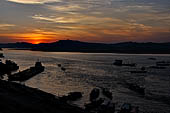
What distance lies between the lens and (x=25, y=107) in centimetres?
2484

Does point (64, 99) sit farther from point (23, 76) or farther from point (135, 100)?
point (23, 76)

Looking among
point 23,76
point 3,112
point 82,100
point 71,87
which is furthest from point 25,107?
point 23,76

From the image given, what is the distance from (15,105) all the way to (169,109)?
25.1 m

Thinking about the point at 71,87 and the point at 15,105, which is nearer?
the point at 15,105

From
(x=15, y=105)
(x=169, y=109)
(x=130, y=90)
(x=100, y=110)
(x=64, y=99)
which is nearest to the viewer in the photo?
(x=15, y=105)

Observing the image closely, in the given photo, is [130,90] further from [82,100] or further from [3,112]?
[3,112]

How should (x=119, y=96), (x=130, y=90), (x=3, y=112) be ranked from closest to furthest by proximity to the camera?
(x=3, y=112) < (x=119, y=96) < (x=130, y=90)

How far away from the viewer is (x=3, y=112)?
832 inches

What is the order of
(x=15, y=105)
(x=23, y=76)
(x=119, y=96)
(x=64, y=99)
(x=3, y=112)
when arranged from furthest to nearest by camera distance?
1. (x=23, y=76)
2. (x=119, y=96)
3. (x=64, y=99)
4. (x=15, y=105)
5. (x=3, y=112)

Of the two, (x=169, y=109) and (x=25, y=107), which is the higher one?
(x=25, y=107)

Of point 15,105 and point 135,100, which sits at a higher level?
point 15,105

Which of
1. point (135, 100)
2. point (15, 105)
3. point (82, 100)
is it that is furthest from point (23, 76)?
point (15, 105)

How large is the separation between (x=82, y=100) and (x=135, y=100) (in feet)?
34.3

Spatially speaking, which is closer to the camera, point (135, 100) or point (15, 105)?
point (15, 105)
